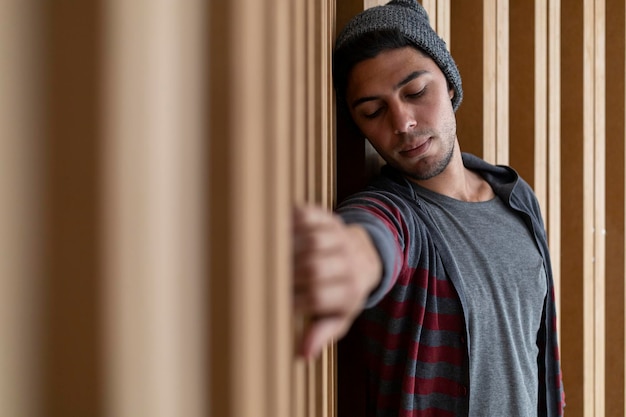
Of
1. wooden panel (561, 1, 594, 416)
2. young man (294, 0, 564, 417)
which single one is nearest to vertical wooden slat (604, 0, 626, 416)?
wooden panel (561, 1, 594, 416)

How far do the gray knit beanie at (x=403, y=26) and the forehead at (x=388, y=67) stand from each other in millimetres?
24

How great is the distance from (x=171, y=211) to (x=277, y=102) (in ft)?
0.36

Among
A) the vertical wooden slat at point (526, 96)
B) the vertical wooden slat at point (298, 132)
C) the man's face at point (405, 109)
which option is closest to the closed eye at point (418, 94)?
the man's face at point (405, 109)

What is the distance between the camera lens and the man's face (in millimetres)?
817

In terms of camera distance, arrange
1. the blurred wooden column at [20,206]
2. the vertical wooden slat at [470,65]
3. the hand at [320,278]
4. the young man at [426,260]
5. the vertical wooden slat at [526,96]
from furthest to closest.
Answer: the vertical wooden slat at [526,96] < the vertical wooden slat at [470,65] < the young man at [426,260] < the hand at [320,278] < the blurred wooden column at [20,206]

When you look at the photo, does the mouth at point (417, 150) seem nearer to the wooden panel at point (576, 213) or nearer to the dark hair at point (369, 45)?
the dark hair at point (369, 45)

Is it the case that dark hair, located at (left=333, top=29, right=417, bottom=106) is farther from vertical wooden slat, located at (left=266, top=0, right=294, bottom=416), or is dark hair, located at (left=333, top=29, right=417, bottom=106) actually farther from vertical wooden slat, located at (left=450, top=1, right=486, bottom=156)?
vertical wooden slat, located at (left=266, top=0, right=294, bottom=416)

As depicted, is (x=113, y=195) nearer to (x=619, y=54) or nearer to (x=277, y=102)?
(x=277, y=102)

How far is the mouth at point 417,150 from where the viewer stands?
2.82ft

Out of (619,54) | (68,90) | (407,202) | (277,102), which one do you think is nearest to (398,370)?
(407,202)

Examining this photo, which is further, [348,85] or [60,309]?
[348,85]

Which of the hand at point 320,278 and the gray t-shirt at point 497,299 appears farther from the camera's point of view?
the gray t-shirt at point 497,299

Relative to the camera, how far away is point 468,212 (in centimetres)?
96

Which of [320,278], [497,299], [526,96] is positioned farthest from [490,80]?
[320,278]
